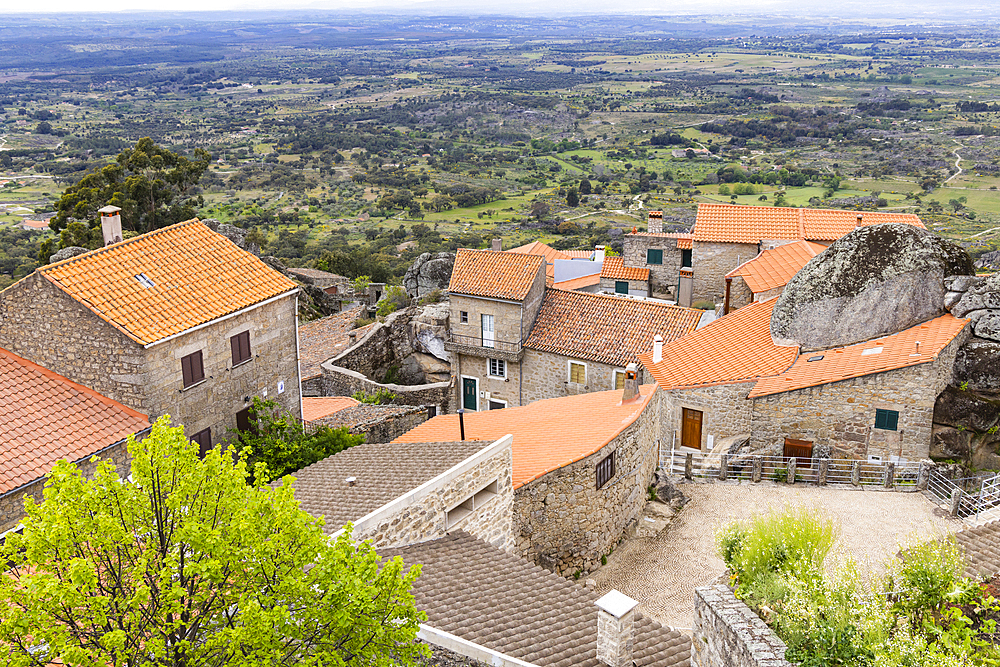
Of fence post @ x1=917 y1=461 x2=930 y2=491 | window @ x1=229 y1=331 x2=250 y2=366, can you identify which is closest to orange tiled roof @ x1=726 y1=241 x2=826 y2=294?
fence post @ x1=917 y1=461 x2=930 y2=491

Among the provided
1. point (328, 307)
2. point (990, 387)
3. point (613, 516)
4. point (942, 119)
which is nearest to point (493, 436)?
point (613, 516)

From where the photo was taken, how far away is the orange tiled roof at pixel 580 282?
46.9m

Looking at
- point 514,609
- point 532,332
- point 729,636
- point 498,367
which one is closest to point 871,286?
point 532,332

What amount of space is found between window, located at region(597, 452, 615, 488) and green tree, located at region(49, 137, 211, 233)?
3891 cm

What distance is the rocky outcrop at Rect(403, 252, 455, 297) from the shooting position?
6115 centimetres

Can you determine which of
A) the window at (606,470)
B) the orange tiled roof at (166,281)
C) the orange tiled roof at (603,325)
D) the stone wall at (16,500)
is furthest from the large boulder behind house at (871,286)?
the stone wall at (16,500)

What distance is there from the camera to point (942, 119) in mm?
185000

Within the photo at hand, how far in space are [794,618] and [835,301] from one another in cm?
1746

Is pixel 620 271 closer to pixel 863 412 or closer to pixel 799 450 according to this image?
pixel 799 450

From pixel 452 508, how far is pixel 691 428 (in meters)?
12.3

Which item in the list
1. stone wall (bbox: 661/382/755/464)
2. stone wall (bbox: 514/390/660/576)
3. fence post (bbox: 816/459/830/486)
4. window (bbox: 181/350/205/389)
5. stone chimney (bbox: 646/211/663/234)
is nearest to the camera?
stone wall (bbox: 514/390/660/576)

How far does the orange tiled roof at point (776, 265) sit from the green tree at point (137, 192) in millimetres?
34767

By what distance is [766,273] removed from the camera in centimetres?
3161

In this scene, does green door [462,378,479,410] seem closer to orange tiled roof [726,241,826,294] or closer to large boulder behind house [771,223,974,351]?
orange tiled roof [726,241,826,294]
